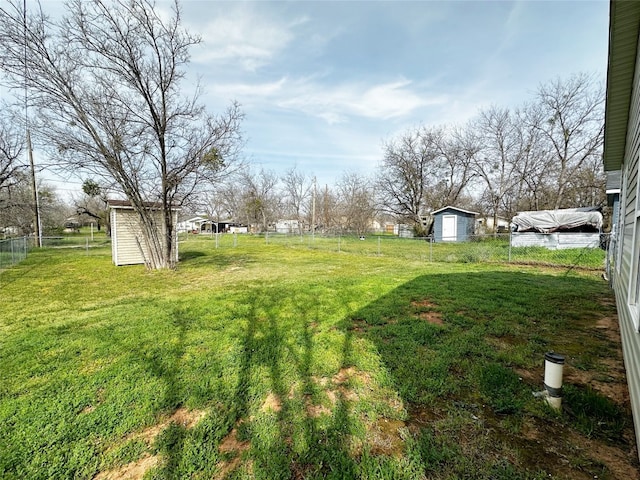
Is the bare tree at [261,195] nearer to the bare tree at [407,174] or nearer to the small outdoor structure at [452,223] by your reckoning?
the bare tree at [407,174]

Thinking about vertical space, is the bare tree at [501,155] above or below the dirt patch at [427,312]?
above

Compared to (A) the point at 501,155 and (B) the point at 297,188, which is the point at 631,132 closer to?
(A) the point at 501,155

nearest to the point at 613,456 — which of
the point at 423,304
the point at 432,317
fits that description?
the point at 432,317

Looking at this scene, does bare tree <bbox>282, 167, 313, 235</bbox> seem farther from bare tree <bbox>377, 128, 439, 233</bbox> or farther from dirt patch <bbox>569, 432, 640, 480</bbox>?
dirt patch <bbox>569, 432, 640, 480</bbox>

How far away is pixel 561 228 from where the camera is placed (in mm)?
13398

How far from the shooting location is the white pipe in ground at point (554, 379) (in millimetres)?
2121

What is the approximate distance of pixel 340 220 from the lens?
32.8 meters

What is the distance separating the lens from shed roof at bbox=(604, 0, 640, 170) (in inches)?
102

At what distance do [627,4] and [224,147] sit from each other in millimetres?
8915

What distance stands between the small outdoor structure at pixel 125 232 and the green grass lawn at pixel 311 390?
5419 millimetres

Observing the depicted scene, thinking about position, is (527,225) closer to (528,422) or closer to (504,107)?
(504,107)

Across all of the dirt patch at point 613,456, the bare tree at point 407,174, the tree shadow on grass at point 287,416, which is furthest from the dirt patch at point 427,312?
the bare tree at point 407,174

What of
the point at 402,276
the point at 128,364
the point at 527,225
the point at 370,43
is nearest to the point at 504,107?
the point at 527,225

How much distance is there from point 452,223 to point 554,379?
20.7m
